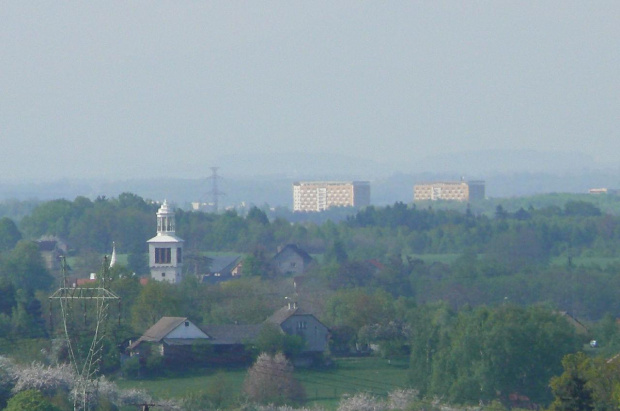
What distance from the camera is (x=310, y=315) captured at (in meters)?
36.6

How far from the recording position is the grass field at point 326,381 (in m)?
30.1

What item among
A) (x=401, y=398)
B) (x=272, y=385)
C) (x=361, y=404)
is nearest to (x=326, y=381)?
(x=272, y=385)

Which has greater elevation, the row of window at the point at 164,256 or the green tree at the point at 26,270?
the row of window at the point at 164,256

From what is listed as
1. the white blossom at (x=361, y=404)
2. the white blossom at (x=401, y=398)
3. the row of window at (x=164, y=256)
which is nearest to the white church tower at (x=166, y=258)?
the row of window at (x=164, y=256)

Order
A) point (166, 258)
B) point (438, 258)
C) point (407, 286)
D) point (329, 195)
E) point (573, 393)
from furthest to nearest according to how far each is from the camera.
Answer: point (329, 195) → point (438, 258) → point (407, 286) → point (166, 258) → point (573, 393)

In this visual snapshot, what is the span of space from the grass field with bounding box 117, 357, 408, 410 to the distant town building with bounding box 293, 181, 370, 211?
131481 millimetres

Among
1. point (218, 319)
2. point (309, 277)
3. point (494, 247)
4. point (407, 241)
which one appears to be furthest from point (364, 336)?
point (407, 241)

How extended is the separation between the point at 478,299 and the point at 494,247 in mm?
25190

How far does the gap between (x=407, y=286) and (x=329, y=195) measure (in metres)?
117

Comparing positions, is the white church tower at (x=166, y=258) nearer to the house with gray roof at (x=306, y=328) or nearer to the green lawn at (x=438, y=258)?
the house with gray roof at (x=306, y=328)

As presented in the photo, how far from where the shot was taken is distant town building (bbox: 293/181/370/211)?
168 meters

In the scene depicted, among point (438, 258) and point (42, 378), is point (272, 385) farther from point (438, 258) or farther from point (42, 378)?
point (438, 258)

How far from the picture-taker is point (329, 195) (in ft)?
558

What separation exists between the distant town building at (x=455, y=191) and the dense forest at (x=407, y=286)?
62.4 meters
